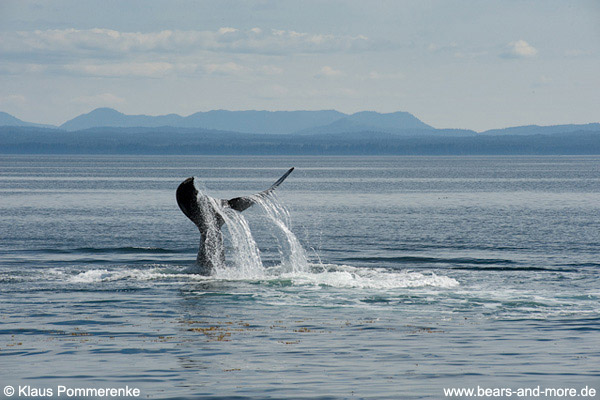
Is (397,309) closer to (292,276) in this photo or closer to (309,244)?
(292,276)

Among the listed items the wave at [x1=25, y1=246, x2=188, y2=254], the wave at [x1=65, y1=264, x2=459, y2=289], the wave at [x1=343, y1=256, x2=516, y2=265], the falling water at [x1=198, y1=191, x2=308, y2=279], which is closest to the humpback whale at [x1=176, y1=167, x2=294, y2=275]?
the falling water at [x1=198, y1=191, x2=308, y2=279]

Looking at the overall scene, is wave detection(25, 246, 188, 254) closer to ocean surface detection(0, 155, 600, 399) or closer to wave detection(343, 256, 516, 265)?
ocean surface detection(0, 155, 600, 399)

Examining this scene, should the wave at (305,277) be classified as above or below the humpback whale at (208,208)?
below

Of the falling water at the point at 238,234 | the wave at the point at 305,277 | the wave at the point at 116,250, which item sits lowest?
the wave at the point at 116,250

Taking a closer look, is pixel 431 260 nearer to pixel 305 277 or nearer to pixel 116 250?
pixel 305 277

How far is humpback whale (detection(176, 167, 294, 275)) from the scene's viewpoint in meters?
21.8

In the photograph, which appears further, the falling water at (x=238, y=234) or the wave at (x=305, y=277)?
the wave at (x=305, y=277)

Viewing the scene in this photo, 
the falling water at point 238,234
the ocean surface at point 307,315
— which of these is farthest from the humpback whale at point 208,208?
the ocean surface at point 307,315

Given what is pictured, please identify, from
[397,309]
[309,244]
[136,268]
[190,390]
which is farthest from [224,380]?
[309,244]

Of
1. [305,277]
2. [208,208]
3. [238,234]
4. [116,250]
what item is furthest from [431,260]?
[116,250]

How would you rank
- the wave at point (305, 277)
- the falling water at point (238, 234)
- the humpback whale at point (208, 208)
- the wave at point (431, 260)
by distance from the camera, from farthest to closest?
the wave at point (431, 260)
the wave at point (305, 277)
the falling water at point (238, 234)
the humpback whale at point (208, 208)

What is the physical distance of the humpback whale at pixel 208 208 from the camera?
71.4ft

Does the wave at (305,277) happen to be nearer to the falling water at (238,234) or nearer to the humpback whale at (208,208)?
the falling water at (238,234)

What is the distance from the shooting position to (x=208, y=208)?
22.9 m
